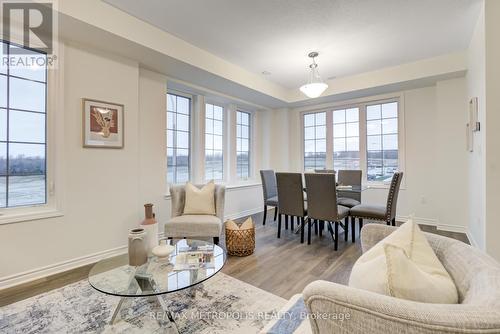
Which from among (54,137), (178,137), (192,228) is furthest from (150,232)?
(178,137)

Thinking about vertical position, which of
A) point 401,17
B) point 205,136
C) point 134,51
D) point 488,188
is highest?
point 401,17

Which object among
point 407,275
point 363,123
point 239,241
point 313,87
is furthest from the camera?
point 363,123

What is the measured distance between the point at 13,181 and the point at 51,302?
4.12 feet

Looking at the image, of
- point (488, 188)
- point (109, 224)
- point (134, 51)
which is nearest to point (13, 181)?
point (109, 224)

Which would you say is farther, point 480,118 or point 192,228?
point 192,228

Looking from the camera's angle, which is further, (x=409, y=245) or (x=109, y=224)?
(x=109, y=224)

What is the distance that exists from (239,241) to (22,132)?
8.28 feet

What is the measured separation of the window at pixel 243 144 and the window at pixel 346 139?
1954 millimetres

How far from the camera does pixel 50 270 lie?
2457 mm

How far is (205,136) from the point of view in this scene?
4.51m

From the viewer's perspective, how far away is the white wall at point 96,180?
7.77ft

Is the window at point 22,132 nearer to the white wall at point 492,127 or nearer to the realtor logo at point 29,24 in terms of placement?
the realtor logo at point 29,24

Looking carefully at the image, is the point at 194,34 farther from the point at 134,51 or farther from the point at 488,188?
the point at 488,188

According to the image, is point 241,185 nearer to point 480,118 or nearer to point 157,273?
point 157,273
